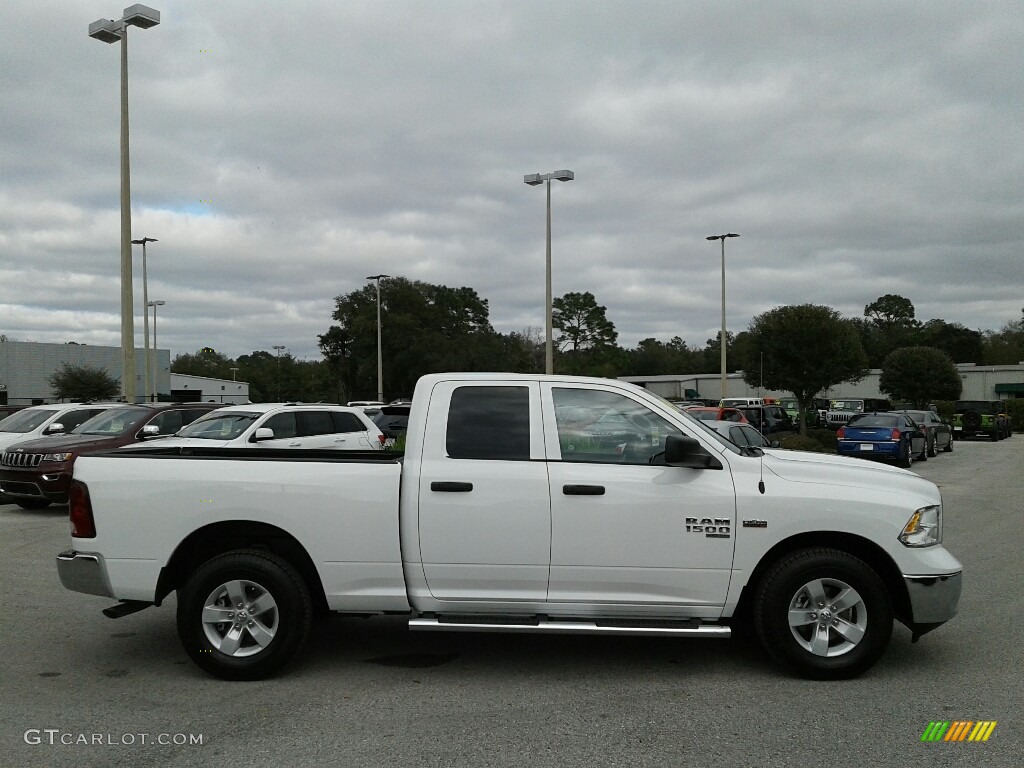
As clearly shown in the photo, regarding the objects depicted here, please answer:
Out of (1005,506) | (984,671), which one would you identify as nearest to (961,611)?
(984,671)

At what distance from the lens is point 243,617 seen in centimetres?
555

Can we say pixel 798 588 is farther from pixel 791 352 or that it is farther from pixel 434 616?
pixel 791 352

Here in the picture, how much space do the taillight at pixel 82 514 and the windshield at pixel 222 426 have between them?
24.1 feet

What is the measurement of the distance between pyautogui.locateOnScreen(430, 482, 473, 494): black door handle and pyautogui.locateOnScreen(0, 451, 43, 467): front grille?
10639 millimetres

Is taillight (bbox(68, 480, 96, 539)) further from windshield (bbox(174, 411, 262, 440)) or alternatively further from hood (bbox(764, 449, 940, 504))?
windshield (bbox(174, 411, 262, 440))

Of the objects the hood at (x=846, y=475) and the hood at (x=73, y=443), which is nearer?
the hood at (x=846, y=475)

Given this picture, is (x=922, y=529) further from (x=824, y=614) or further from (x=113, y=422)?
(x=113, y=422)

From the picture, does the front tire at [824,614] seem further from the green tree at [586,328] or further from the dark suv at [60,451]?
the green tree at [586,328]

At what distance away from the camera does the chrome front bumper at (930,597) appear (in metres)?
5.43

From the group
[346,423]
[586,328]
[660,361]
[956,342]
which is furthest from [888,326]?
[346,423]

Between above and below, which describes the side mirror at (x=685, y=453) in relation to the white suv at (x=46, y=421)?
above

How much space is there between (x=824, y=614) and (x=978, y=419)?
39784mm

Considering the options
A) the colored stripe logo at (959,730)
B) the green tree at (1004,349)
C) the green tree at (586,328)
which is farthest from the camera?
the green tree at (1004,349)

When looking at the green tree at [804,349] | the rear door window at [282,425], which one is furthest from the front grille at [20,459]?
the green tree at [804,349]
